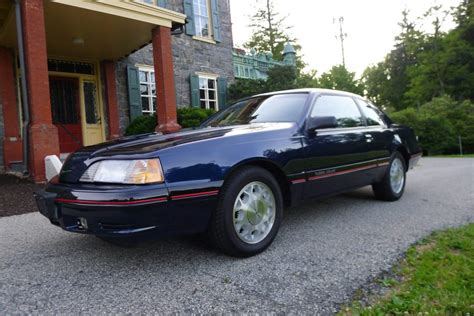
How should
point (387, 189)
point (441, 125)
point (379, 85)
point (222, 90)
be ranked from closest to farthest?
point (387, 189) → point (222, 90) → point (441, 125) → point (379, 85)

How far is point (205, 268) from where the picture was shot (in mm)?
2479

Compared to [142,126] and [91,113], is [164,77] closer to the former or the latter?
[142,126]

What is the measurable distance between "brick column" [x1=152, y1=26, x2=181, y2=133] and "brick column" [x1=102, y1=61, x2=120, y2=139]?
236cm

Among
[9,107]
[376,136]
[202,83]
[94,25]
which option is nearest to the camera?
[376,136]

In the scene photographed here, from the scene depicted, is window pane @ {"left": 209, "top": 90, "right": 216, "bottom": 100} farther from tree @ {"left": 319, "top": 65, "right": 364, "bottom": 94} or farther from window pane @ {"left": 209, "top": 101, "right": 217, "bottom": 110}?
tree @ {"left": 319, "top": 65, "right": 364, "bottom": 94}

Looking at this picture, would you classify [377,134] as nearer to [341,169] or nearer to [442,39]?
[341,169]

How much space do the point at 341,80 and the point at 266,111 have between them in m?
25.3

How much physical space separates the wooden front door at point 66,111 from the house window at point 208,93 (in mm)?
4183

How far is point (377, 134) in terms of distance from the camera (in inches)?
169

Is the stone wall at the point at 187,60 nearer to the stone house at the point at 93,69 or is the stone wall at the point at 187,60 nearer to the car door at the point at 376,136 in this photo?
the stone house at the point at 93,69

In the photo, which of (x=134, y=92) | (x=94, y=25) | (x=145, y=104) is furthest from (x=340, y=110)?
(x=145, y=104)

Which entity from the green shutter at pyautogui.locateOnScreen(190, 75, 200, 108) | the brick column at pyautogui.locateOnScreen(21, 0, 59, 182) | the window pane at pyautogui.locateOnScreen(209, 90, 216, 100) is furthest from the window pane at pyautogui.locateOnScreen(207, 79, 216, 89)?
the brick column at pyautogui.locateOnScreen(21, 0, 59, 182)

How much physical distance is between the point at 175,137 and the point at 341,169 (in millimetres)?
1784

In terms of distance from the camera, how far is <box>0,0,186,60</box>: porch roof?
7.03 metres
